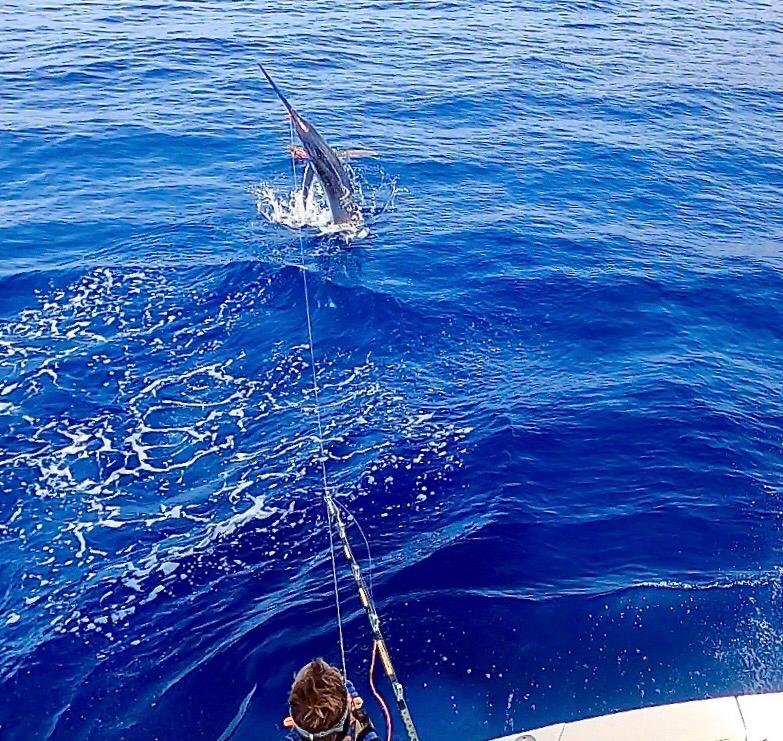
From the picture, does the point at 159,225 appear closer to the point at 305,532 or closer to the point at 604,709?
the point at 305,532

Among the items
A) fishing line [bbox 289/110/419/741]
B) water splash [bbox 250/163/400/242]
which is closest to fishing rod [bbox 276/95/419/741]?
fishing line [bbox 289/110/419/741]

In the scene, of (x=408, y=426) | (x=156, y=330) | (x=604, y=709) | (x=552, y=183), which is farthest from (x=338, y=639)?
(x=552, y=183)

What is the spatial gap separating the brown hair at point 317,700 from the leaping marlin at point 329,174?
13.7 meters

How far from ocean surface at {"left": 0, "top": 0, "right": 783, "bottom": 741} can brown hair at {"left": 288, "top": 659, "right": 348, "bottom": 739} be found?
186 inches

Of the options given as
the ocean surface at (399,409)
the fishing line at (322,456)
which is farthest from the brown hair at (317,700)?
the ocean surface at (399,409)

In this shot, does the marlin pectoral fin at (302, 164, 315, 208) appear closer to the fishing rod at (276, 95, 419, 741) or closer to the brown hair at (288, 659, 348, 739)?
the fishing rod at (276, 95, 419, 741)

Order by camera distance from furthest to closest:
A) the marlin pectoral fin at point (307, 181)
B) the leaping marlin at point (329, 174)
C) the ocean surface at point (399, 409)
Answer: the marlin pectoral fin at point (307, 181)
the leaping marlin at point (329, 174)
the ocean surface at point (399, 409)

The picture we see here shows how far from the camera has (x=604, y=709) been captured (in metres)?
9.20

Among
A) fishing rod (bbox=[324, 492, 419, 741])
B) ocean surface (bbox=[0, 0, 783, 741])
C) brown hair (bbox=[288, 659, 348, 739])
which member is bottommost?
ocean surface (bbox=[0, 0, 783, 741])

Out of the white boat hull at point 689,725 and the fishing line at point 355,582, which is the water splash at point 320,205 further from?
the white boat hull at point 689,725

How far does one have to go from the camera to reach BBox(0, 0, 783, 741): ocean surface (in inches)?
382

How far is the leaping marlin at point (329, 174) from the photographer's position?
17.6 meters

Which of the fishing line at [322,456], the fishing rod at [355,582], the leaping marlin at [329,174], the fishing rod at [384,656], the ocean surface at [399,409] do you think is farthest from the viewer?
the leaping marlin at [329,174]

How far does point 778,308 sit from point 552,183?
807 centimetres
